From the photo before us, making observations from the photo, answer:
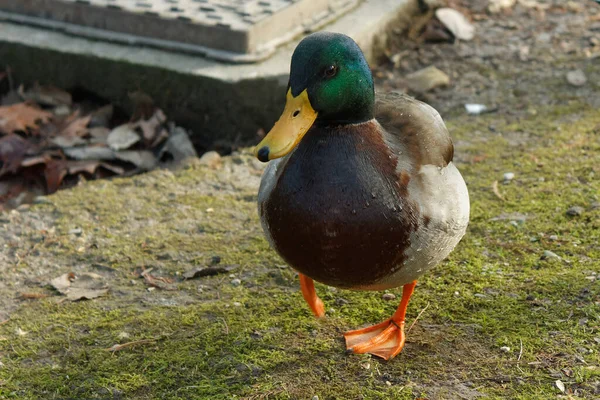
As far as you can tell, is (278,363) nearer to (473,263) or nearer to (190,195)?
(473,263)

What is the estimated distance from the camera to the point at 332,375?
2.86 meters

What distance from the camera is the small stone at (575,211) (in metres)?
3.76

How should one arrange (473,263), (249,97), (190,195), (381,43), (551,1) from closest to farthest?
1. (473,263)
2. (190,195)
3. (249,97)
4. (381,43)
5. (551,1)

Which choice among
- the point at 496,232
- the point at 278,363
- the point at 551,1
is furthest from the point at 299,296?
the point at 551,1

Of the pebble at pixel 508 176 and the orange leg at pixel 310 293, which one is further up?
the orange leg at pixel 310 293

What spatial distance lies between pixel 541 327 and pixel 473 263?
52 cm

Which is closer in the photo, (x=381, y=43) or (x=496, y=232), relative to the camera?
(x=496, y=232)

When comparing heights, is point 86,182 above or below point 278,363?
below

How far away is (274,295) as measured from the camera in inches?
132

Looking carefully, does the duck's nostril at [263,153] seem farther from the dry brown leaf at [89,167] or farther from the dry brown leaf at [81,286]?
the dry brown leaf at [89,167]

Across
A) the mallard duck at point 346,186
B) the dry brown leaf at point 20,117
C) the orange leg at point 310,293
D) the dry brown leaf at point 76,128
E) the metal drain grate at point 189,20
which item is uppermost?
the mallard duck at point 346,186

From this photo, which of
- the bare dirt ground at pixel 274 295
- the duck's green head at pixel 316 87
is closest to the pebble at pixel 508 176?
the bare dirt ground at pixel 274 295

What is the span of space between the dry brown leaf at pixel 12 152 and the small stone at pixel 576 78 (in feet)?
11.0

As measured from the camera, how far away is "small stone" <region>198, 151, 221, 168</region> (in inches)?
175
